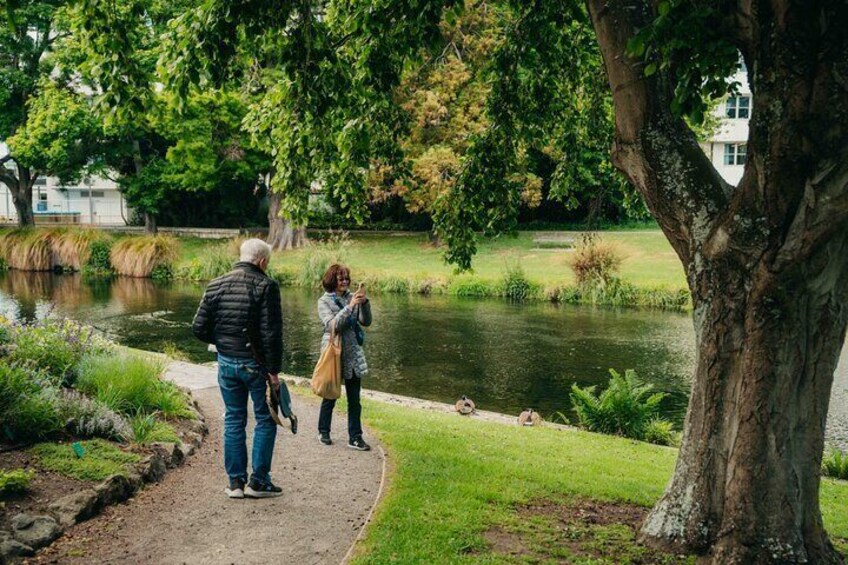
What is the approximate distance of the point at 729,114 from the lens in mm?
60531

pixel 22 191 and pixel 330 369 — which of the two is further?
pixel 22 191

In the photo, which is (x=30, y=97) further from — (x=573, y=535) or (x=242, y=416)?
(x=573, y=535)

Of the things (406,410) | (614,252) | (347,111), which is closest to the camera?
(347,111)

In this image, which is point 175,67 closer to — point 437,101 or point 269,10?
point 269,10

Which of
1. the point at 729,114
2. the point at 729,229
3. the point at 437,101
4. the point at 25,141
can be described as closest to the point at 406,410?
the point at 729,229

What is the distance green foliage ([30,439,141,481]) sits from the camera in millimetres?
6977

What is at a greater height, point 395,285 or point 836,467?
point 395,285

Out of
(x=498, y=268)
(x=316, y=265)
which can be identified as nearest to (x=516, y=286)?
(x=498, y=268)

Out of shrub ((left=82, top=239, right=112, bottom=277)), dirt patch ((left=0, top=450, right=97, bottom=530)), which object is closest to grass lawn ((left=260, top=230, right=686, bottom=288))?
shrub ((left=82, top=239, right=112, bottom=277))

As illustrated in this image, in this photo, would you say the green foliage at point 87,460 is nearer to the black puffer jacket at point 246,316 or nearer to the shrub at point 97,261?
the black puffer jacket at point 246,316

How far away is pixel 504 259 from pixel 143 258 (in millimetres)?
16609

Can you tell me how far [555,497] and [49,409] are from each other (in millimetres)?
4763

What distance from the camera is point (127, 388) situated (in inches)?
358

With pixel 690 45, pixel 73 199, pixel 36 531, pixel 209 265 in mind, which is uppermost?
pixel 73 199
